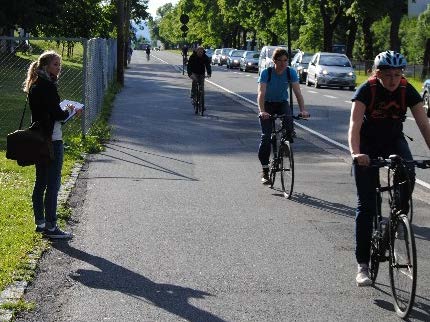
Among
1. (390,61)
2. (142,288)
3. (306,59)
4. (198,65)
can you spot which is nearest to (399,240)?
(390,61)

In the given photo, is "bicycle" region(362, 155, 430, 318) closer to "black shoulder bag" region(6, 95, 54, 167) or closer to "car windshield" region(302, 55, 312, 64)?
"black shoulder bag" region(6, 95, 54, 167)

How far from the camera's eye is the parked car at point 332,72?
131 ft

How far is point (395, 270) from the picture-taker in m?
6.07

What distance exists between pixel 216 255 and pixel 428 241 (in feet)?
6.67

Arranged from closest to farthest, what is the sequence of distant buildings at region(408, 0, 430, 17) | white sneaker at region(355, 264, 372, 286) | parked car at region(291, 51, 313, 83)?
1. white sneaker at region(355, 264, 372, 286)
2. parked car at region(291, 51, 313, 83)
3. distant buildings at region(408, 0, 430, 17)

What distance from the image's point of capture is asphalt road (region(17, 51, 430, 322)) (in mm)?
6047

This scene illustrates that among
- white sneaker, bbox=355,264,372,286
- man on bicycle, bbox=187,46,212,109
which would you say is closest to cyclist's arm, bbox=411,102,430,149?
white sneaker, bbox=355,264,372,286

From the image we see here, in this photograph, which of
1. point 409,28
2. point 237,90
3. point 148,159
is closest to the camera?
point 148,159

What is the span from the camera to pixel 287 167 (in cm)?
1103

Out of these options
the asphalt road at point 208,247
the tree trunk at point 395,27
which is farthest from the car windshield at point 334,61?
the asphalt road at point 208,247

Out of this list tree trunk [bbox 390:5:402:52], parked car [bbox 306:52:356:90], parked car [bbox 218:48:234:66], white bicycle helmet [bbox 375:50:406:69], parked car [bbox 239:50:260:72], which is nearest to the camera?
white bicycle helmet [bbox 375:50:406:69]

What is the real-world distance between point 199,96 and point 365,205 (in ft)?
54.7

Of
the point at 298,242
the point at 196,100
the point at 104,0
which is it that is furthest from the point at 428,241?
the point at 104,0

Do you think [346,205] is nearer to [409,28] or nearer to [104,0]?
[104,0]
